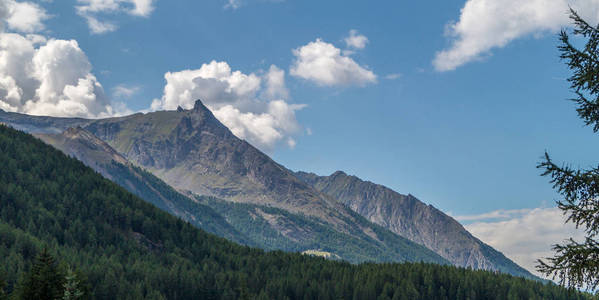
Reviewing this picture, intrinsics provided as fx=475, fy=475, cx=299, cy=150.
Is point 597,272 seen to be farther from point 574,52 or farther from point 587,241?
point 574,52

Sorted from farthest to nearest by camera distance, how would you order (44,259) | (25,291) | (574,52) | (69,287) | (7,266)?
(7,266)
(44,259)
(25,291)
(69,287)
(574,52)

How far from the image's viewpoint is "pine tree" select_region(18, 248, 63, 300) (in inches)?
2761

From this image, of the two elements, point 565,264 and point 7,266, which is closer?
point 565,264

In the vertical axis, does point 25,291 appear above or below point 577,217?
below

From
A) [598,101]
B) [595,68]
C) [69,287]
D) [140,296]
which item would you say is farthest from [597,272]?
[140,296]

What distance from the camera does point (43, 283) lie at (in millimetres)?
71750

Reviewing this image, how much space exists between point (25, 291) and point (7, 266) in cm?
13574

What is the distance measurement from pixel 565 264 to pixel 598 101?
838 cm

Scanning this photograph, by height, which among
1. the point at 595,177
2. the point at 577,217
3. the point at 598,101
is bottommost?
the point at 577,217

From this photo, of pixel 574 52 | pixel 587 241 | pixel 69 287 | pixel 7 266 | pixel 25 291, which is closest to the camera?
pixel 587 241

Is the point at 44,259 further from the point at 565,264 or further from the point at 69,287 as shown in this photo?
the point at 565,264

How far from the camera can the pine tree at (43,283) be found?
230 feet

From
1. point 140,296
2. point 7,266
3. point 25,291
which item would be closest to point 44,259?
point 25,291

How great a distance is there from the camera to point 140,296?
18300 centimetres
